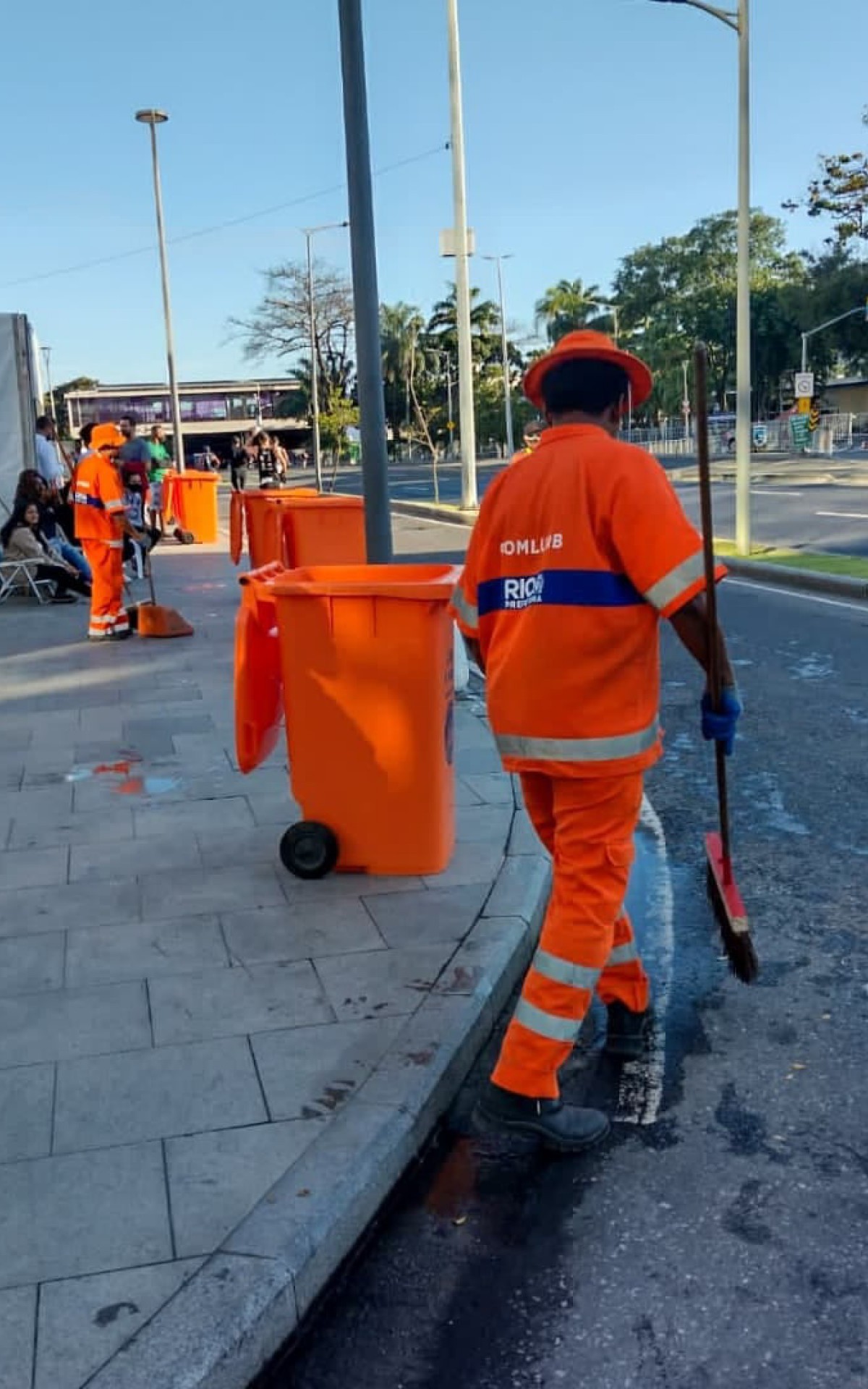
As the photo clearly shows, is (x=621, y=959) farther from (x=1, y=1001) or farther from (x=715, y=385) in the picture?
(x=715, y=385)

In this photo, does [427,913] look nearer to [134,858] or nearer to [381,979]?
[381,979]

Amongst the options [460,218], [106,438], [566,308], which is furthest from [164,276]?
[566,308]

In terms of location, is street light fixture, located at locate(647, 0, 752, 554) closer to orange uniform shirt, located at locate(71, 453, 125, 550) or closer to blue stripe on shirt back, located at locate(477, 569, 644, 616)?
orange uniform shirt, located at locate(71, 453, 125, 550)

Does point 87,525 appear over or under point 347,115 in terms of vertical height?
under

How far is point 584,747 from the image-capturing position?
10.2ft

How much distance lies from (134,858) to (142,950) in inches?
39.6

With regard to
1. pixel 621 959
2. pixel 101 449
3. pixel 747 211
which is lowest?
pixel 621 959

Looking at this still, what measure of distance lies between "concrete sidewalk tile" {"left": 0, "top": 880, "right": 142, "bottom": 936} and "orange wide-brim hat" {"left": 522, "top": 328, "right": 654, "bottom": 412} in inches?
98.1

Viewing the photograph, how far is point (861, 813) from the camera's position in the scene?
5.85 metres

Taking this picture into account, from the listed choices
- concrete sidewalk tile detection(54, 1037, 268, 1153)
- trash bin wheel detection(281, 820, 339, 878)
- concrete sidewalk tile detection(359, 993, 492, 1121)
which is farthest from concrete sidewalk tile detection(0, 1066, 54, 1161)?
trash bin wheel detection(281, 820, 339, 878)

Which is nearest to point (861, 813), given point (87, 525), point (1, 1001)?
point (1, 1001)

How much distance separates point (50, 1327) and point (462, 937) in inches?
80.8

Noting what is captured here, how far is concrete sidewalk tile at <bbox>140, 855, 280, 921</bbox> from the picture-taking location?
4.65 meters

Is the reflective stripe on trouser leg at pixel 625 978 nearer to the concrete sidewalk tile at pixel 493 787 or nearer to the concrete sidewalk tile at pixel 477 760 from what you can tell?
the concrete sidewalk tile at pixel 493 787
